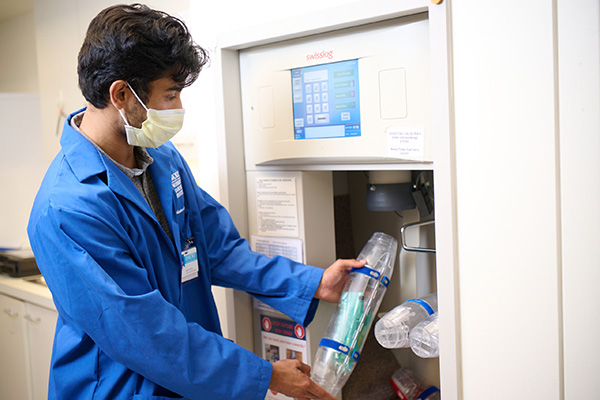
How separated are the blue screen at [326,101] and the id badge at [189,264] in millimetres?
382

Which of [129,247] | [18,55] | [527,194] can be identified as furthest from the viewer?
[18,55]

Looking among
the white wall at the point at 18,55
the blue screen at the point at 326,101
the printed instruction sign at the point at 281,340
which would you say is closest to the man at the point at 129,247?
the printed instruction sign at the point at 281,340

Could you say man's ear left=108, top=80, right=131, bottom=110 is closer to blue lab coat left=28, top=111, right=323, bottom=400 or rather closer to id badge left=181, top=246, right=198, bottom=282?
blue lab coat left=28, top=111, right=323, bottom=400

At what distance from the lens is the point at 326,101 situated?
124cm

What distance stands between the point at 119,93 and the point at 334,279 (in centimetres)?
65

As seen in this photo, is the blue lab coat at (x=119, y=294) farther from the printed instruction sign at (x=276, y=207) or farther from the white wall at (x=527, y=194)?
the white wall at (x=527, y=194)

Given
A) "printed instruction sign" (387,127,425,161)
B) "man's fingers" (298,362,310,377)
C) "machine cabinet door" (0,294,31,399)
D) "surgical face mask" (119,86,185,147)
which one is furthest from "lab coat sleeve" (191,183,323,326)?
"machine cabinet door" (0,294,31,399)

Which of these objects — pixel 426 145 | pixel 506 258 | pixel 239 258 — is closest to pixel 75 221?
pixel 239 258

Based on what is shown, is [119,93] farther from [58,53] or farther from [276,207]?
[58,53]

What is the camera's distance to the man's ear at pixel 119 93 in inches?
43.5

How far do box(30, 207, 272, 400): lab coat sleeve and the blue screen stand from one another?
0.51 meters

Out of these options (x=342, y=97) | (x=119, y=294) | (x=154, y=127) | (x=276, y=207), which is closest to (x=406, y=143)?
(x=342, y=97)

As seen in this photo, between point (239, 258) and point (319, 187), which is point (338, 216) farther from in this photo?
point (239, 258)

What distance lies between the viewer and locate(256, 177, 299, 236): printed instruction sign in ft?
4.49
